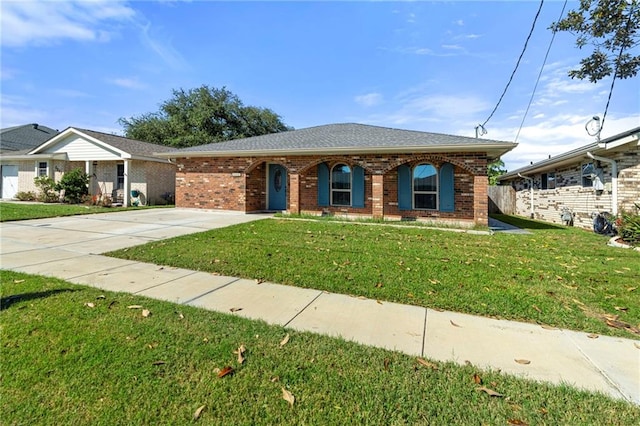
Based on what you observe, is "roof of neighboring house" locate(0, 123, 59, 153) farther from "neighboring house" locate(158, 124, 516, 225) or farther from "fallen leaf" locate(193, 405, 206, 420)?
"fallen leaf" locate(193, 405, 206, 420)

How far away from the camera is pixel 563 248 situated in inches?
285

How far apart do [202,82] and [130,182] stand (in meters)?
19.3

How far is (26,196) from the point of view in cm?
1883

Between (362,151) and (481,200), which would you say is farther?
(362,151)

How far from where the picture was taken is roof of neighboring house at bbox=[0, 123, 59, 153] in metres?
24.7

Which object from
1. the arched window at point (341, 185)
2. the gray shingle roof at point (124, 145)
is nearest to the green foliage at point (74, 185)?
the gray shingle roof at point (124, 145)

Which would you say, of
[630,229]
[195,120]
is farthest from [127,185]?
[630,229]

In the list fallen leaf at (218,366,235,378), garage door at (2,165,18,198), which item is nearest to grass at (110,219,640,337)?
fallen leaf at (218,366,235,378)

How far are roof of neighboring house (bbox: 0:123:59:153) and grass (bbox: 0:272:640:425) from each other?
99.7 ft

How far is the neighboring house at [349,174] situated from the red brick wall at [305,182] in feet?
0.11

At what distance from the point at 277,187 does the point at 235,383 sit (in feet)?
42.7

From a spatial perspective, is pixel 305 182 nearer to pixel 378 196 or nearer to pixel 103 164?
pixel 378 196

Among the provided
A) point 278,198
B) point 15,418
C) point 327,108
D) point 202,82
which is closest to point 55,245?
point 15,418

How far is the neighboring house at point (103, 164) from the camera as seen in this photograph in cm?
1691
